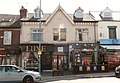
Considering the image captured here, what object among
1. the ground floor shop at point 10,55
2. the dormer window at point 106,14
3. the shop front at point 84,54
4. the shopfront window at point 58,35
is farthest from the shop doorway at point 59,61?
the dormer window at point 106,14

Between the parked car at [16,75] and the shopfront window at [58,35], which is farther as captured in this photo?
the shopfront window at [58,35]

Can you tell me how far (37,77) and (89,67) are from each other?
368 inches

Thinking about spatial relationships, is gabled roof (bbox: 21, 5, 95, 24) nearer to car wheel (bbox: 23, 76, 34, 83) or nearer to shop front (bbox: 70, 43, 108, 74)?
shop front (bbox: 70, 43, 108, 74)

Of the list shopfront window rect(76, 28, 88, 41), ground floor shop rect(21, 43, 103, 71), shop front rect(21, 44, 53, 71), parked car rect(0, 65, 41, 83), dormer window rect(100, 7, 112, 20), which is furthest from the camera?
dormer window rect(100, 7, 112, 20)

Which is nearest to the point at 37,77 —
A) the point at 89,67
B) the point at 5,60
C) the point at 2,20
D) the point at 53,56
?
the point at 89,67

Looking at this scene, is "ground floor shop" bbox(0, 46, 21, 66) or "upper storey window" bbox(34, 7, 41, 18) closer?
"ground floor shop" bbox(0, 46, 21, 66)

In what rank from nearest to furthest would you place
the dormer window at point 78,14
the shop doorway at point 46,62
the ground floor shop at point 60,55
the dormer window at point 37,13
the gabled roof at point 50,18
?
the ground floor shop at point 60,55 < the shop doorway at point 46,62 < the gabled roof at point 50,18 < the dormer window at point 37,13 < the dormer window at point 78,14

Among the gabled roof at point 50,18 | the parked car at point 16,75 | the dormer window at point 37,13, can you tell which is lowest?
the parked car at point 16,75

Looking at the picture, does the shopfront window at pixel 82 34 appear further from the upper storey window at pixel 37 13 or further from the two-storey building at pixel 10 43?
the two-storey building at pixel 10 43

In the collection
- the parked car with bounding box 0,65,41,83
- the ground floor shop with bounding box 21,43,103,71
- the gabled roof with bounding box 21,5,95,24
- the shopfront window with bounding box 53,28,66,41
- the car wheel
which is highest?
the gabled roof with bounding box 21,5,95,24

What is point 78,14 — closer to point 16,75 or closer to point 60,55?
point 60,55

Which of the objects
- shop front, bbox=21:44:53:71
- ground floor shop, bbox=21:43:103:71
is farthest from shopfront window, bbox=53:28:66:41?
shop front, bbox=21:44:53:71

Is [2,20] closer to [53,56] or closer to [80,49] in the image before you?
[53,56]

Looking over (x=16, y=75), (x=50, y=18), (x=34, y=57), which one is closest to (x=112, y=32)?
(x=50, y=18)
